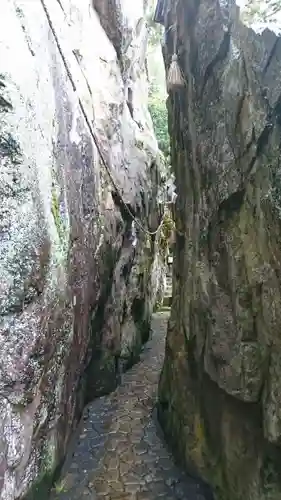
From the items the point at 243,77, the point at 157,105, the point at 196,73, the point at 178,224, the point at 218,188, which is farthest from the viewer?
the point at 157,105

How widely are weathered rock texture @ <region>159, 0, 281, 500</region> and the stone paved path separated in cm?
42

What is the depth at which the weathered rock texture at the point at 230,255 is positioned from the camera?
404cm

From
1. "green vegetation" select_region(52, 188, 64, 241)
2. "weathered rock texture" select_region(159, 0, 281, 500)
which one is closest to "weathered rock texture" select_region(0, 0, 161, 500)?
"green vegetation" select_region(52, 188, 64, 241)

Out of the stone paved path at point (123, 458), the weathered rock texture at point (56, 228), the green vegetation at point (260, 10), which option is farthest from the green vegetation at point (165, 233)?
the green vegetation at point (260, 10)

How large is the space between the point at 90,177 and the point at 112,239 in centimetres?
208

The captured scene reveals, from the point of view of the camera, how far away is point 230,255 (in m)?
4.91

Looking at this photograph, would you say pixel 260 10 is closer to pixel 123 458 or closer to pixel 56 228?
pixel 56 228

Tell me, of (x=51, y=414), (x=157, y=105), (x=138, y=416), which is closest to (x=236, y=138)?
(x=51, y=414)

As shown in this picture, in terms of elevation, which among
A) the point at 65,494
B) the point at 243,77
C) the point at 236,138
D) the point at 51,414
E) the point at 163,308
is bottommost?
the point at 65,494

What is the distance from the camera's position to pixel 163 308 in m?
17.0

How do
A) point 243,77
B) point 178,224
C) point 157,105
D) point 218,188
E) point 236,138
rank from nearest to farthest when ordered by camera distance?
point 243,77
point 236,138
point 218,188
point 178,224
point 157,105

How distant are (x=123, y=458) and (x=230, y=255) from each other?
395 cm

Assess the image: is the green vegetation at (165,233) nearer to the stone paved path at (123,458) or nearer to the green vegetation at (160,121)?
the green vegetation at (160,121)

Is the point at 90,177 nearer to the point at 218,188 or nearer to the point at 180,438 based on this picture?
the point at 218,188
